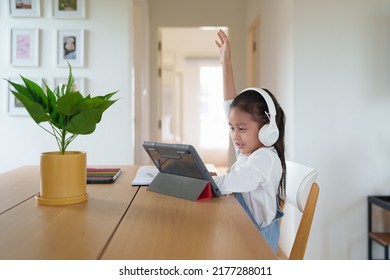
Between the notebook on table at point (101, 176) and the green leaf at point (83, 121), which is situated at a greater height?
the green leaf at point (83, 121)

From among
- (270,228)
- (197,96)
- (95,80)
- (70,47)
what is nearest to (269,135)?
(270,228)

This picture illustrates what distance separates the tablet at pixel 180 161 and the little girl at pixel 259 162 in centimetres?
7

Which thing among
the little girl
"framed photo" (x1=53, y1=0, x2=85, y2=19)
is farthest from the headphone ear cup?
"framed photo" (x1=53, y1=0, x2=85, y2=19)

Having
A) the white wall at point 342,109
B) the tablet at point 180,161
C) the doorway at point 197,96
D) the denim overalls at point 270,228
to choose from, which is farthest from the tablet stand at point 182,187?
the doorway at point 197,96

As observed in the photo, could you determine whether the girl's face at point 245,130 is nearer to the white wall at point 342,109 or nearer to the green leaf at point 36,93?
the green leaf at point 36,93

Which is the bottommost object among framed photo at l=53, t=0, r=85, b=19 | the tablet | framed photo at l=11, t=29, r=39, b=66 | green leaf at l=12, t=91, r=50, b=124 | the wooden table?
the wooden table

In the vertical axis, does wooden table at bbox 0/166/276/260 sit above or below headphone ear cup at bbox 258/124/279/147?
below

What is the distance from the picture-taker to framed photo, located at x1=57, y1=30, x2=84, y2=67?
2.70 meters

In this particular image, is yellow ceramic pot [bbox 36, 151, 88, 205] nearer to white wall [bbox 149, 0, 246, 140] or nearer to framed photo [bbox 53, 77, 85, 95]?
framed photo [bbox 53, 77, 85, 95]

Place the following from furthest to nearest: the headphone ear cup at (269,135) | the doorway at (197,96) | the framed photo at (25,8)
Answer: the doorway at (197,96)
the framed photo at (25,8)
the headphone ear cup at (269,135)

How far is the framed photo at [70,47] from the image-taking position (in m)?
2.70

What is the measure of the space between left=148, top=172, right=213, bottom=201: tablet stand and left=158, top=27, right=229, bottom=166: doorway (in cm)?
623

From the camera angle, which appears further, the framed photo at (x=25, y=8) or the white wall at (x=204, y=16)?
the white wall at (x=204, y=16)

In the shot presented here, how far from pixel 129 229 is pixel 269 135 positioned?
532 millimetres
